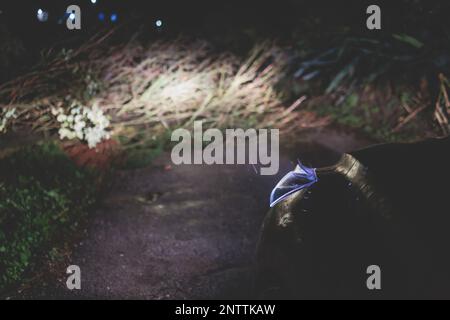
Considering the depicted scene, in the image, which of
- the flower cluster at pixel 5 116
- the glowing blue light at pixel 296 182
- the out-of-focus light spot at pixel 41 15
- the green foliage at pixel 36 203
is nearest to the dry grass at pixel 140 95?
the flower cluster at pixel 5 116

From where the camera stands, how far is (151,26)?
28.6ft

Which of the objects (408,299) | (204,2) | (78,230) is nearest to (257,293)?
(408,299)

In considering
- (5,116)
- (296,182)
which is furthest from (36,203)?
(296,182)

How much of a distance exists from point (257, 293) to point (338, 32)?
21.5ft

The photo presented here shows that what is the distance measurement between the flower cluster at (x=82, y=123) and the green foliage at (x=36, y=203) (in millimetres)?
310

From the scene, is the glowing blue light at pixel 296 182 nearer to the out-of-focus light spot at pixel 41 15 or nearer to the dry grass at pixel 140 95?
the dry grass at pixel 140 95

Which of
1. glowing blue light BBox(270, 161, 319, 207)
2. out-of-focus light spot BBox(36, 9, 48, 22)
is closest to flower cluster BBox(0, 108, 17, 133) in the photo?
out-of-focus light spot BBox(36, 9, 48, 22)

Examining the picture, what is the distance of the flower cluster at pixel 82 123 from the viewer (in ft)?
16.9
